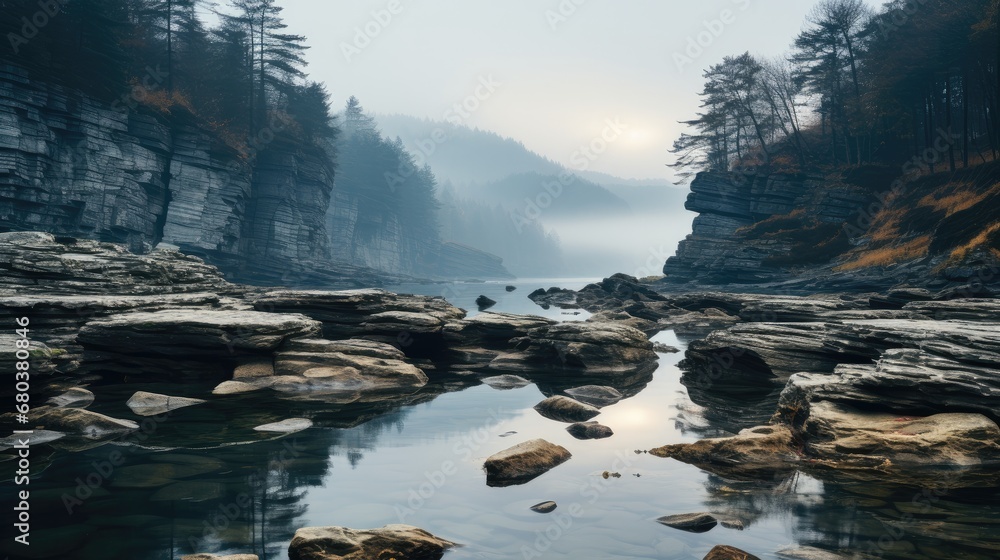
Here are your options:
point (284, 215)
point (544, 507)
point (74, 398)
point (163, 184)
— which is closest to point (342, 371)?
point (74, 398)

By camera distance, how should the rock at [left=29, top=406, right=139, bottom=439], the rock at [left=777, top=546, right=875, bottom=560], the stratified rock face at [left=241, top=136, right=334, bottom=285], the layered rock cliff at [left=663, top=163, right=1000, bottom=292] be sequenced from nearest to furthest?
the rock at [left=777, top=546, right=875, bottom=560] < the rock at [left=29, top=406, right=139, bottom=439] < the layered rock cliff at [left=663, top=163, right=1000, bottom=292] < the stratified rock face at [left=241, top=136, right=334, bottom=285]

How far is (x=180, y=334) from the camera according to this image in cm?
1605

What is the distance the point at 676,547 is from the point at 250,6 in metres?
81.8

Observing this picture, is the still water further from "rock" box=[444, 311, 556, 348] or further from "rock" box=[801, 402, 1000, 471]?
"rock" box=[444, 311, 556, 348]

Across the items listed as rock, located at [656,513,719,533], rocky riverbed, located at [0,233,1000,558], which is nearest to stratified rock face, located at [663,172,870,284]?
rocky riverbed, located at [0,233,1000,558]

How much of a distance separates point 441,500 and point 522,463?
5.41ft

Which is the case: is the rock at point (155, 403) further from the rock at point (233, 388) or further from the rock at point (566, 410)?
the rock at point (566, 410)

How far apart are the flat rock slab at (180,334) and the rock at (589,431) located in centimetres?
967

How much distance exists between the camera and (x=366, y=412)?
13.6 meters

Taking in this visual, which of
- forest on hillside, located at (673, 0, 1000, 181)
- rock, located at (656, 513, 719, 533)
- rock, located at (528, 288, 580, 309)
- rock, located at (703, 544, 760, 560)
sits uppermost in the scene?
forest on hillside, located at (673, 0, 1000, 181)

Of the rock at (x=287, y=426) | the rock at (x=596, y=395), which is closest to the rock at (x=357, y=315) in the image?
the rock at (x=596, y=395)

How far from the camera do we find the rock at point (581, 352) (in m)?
20.4

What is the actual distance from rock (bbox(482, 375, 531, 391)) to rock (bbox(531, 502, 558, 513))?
30.7 ft

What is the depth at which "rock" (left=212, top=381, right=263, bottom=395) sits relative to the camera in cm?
1520
